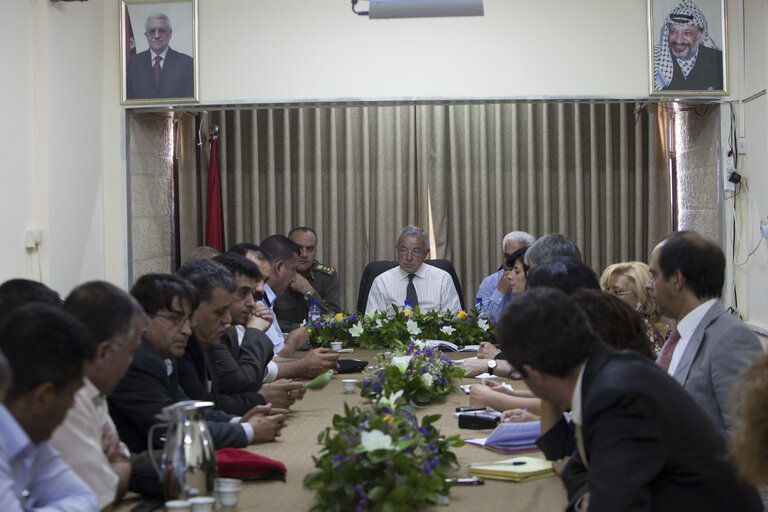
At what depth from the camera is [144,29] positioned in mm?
6699

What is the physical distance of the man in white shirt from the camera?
2242 millimetres

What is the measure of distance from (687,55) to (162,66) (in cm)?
365

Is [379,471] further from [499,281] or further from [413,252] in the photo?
[413,252]

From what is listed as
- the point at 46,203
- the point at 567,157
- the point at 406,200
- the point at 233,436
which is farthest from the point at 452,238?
the point at 233,436

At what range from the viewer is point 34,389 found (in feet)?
6.24

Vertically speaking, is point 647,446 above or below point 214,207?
below

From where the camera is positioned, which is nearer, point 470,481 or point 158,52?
point 470,481

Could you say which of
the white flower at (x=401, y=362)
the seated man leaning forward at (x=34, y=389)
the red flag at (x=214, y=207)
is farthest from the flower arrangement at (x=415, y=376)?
the red flag at (x=214, y=207)

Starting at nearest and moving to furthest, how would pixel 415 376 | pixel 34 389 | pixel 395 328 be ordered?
pixel 34 389
pixel 415 376
pixel 395 328

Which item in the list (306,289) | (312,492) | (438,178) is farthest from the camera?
(438,178)

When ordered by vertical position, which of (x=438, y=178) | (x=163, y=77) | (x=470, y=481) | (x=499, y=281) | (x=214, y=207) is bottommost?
(x=470, y=481)

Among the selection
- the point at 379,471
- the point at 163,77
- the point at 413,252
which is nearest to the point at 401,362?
the point at 379,471

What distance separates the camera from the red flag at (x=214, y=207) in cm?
816

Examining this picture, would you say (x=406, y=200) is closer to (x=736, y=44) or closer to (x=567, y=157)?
(x=567, y=157)
